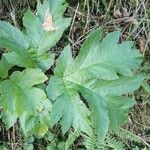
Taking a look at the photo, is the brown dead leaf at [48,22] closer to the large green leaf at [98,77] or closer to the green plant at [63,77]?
the green plant at [63,77]

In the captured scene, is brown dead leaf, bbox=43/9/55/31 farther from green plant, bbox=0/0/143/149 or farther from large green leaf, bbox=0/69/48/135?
large green leaf, bbox=0/69/48/135

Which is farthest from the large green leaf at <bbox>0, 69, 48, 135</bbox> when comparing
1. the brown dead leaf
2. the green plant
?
the brown dead leaf

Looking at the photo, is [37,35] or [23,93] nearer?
[23,93]

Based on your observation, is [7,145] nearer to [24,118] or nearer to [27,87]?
[24,118]


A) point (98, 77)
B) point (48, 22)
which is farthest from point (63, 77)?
point (48, 22)

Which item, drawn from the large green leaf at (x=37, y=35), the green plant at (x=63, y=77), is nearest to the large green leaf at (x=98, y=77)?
the green plant at (x=63, y=77)

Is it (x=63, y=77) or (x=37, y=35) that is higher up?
(x=37, y=35)

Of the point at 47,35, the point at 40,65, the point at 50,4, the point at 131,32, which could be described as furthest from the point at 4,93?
the point at 131,32

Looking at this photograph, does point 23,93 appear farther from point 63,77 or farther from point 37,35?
point 37,35
